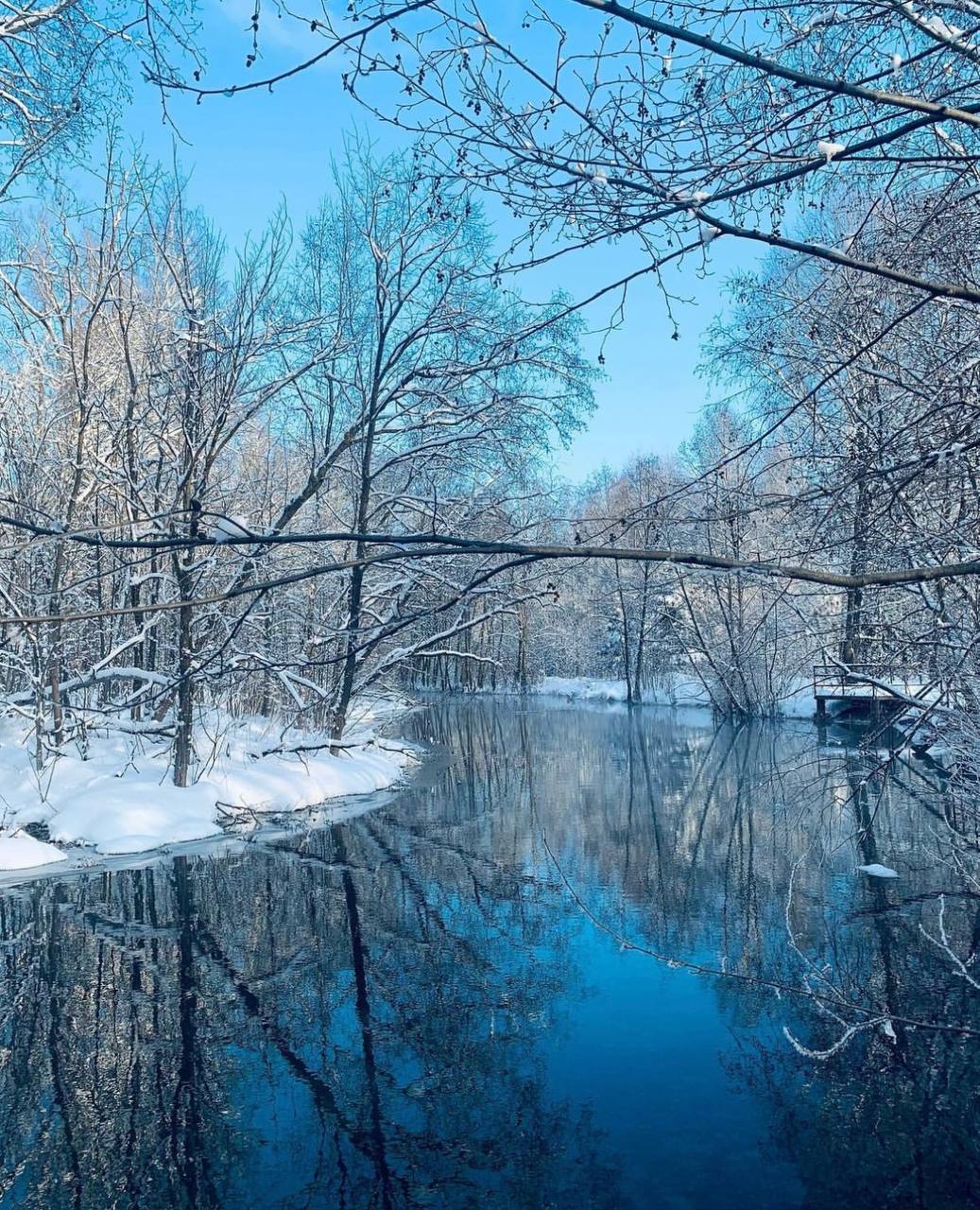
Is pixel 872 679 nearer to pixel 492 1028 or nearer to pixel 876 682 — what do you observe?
pixel 876 682

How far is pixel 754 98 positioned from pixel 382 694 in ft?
52.5

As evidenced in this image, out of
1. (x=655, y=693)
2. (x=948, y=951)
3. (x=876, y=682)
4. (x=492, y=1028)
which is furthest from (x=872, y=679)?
(x=655, y=693)

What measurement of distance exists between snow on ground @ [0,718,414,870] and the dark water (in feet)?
3.38

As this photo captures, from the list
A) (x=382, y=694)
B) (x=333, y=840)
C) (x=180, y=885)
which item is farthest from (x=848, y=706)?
(x=180, y=885)

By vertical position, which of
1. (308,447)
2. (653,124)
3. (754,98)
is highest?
(308,447)

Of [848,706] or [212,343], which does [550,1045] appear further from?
[848,706]

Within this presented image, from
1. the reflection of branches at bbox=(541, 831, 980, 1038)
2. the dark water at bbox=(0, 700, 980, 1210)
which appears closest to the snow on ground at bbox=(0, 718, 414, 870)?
the dark water at bbox=(0, 700, 980, 1210)

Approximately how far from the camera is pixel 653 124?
2676 millimetres

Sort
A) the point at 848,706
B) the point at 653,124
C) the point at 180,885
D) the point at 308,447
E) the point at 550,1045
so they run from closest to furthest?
the point at 653,124
the point at 550,1045
the point at 180,885
the point at 308,447
the point at 848,706

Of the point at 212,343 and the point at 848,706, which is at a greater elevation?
the point at 212,343

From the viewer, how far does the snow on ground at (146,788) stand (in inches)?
408

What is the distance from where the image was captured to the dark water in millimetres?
4164

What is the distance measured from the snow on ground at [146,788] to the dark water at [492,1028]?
1031mm

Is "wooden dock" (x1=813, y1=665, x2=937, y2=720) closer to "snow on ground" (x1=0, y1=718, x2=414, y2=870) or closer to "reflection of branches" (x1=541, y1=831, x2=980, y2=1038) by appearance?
"reflection of branches" (x1=541, y1=831, x2=980, y2=1038)
